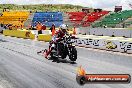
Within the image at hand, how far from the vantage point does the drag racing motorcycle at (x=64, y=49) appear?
1548 cm

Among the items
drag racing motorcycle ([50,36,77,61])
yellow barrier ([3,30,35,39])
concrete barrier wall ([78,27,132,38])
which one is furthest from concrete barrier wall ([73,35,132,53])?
yellow barrier ([3,30,35,39])

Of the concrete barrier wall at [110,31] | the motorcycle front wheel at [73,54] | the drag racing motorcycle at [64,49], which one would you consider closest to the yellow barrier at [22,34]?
the concrete barrier wall at [110,31]

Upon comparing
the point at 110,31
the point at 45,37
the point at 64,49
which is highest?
the point at 64,49

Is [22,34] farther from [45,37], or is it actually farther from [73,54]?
[73,54]

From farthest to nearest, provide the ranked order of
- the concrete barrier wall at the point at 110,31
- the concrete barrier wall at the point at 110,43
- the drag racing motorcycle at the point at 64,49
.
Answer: the concrete barrier wall at the point at 110,31 < the concrete barrier wall at the point at 110,43 < the drag racing motorcycle at the point at 64,49

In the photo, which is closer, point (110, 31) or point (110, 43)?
point (110, 43)

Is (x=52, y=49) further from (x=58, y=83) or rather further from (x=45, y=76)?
(x=58, y=83)

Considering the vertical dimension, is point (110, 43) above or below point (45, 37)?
above

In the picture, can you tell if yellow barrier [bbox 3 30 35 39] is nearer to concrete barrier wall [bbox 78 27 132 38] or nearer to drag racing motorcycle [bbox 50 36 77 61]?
concrete barrier wall [bbox 78 27 132 38]

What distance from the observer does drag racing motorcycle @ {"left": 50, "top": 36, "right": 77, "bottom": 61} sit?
50.8 feet

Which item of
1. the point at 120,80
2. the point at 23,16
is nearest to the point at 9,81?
the point at 120,80

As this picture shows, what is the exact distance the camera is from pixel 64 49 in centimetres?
1594

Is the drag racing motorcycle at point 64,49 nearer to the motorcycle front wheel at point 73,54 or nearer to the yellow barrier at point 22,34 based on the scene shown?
the motorcycle front wheel at point 73,54

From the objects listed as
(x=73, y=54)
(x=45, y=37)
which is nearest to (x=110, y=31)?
(x=45, y=37)
